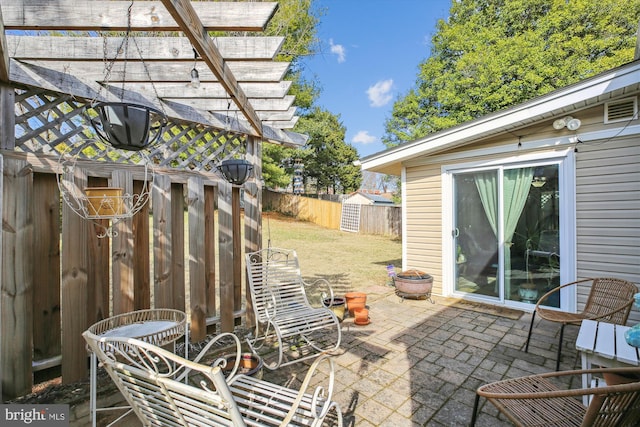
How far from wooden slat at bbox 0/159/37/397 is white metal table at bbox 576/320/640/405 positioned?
3605 millimetres

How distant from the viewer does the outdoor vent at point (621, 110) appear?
3.29 m

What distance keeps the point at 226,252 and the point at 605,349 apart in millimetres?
3135

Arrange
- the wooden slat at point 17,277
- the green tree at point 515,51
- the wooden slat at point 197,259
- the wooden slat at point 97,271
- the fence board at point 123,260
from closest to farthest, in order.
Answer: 1. the wooden slat at point 17,277
2. the wooden slat at point 97,271
3. the fence board at point 123,260
4. the wooden slat at point 197,259
5. the green tree at point 515,51

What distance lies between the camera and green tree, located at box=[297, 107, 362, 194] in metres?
19.8

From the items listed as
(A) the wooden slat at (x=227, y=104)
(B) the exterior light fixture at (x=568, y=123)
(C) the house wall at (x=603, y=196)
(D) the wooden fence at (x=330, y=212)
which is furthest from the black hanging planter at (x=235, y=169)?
(D) the wooden fence at (x=330, y=212)

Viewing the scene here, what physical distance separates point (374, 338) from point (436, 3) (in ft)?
56.9

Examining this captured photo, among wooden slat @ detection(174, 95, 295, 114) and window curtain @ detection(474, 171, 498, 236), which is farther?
window curtain @ detection(474, 171, 498, 236)

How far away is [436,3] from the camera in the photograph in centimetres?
1490

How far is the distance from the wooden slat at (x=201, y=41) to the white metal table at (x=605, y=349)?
9.83 feet

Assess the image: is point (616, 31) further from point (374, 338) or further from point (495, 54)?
point (374, 338)

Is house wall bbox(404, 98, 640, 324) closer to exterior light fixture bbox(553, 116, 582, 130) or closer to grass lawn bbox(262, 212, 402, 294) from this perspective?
exterior light fixture bbox(553, 116, 582, 130)

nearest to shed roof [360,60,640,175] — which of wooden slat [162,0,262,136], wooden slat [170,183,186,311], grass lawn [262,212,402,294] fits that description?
grass lawn [262,212,402,294]

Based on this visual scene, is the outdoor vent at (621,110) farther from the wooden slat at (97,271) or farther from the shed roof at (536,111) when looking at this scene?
the wooden slat at (97,271)

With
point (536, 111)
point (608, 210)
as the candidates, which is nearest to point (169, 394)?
point (536, 111)
